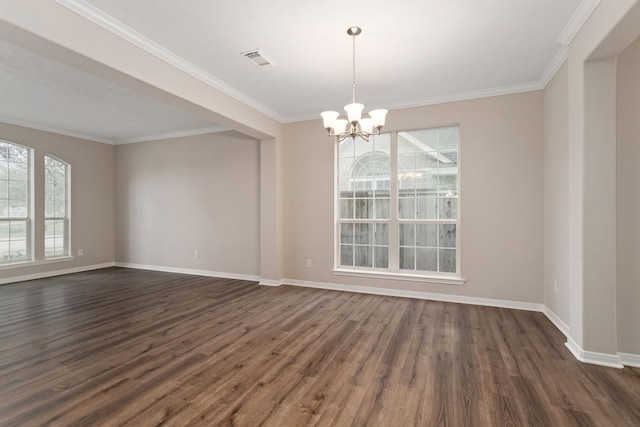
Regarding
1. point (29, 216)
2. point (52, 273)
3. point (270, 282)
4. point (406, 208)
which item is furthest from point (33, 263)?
point (406, 208)

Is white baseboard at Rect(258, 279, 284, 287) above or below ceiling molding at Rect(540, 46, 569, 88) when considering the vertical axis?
below

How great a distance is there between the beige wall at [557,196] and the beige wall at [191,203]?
4.48 m

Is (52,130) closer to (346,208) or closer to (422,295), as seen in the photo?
(346,208)

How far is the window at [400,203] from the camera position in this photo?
455 cm

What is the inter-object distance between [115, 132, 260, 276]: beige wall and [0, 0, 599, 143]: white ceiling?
4.30 feet

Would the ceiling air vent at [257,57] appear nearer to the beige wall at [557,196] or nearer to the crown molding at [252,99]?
the crown molding at [252,99]

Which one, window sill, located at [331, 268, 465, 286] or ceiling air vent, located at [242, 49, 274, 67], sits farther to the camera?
window sill, located at [331, 268, 465, 286]

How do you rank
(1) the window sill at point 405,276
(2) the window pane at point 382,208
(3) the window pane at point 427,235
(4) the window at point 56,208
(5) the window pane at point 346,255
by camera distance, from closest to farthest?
(1) the window sill at point 405,276 < (3) the window pane at point 427,235 < (2) the window pane at point 382,208 < (5) the window pane at point 346,255 < (4) the window at point 56,208

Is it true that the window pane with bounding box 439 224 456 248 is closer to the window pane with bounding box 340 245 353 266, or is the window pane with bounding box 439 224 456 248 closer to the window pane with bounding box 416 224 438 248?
the window pane with bounding box 416 224 438 248

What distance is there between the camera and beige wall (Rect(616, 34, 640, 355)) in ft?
8.50

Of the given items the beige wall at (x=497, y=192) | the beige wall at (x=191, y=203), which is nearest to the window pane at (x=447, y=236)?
the beige wall at (x=497, y=192)

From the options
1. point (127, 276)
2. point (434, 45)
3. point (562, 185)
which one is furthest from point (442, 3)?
point (127, 276)

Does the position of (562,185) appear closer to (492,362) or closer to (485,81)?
(485,81)

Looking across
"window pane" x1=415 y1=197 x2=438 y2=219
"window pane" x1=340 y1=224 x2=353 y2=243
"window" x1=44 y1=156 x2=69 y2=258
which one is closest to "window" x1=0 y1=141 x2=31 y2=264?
"window" x1=44 y1=156 x2=69 y2=258
